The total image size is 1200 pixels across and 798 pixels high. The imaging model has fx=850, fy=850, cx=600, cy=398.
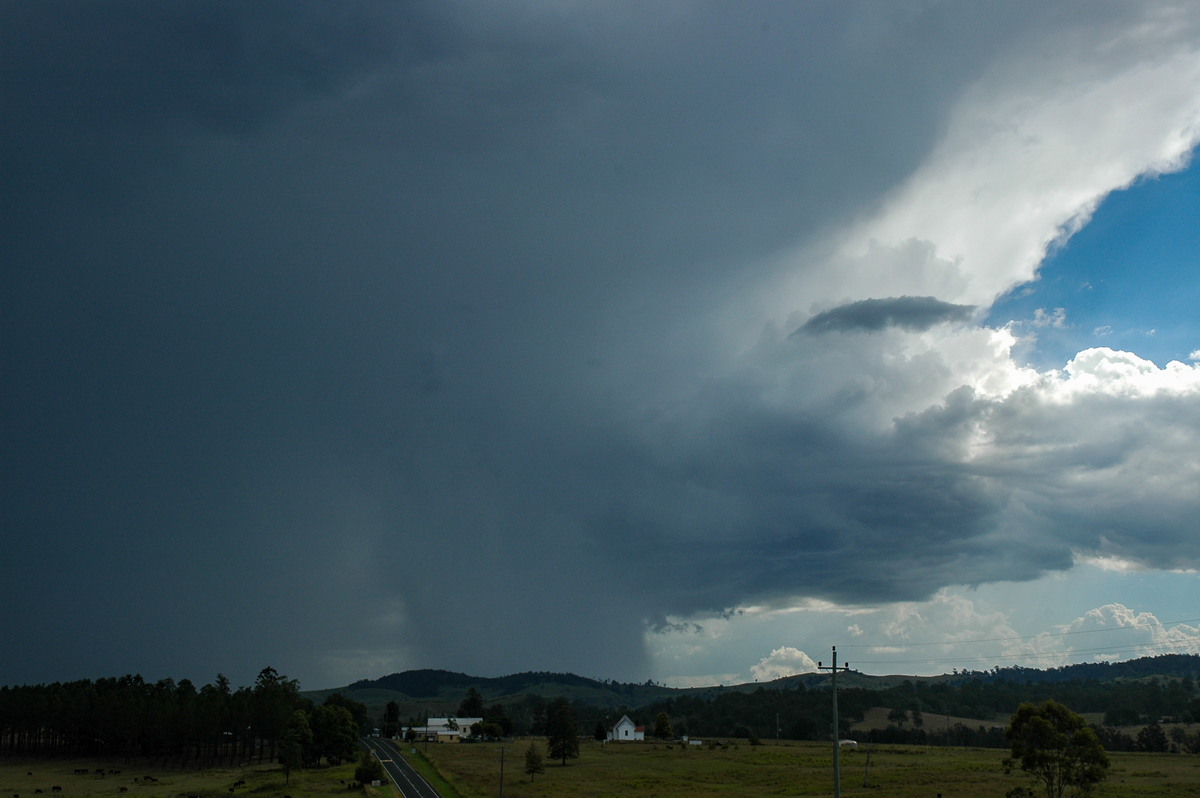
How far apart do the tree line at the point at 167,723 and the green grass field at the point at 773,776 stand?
20.7 m

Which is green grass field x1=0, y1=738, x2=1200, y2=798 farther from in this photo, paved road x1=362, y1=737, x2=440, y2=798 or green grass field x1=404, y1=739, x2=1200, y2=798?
paved road x1=362, y1=737, x2=440, y2=798

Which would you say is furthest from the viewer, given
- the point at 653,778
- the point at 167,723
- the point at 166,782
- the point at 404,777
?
the point at 167,723

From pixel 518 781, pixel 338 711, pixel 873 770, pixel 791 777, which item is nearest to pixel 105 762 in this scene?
pixel 338 711

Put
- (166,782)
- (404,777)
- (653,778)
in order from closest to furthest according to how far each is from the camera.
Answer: (166,782) → (653,778) → (404,777)

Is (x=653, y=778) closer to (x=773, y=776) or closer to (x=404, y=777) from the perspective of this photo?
(x=773, y=776)

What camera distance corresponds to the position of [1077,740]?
7169cm

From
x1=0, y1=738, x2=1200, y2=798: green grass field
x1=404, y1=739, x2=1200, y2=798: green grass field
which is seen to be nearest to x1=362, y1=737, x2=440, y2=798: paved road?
x1=0, y1=738, x2=1200, y2=798: green grass field

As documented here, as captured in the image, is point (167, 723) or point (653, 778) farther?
point (167, 723)

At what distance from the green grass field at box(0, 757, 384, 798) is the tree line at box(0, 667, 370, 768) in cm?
577

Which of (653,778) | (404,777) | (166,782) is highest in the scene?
(166,782)

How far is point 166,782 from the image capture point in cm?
11875

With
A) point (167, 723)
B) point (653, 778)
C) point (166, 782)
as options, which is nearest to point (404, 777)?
point (166, 782)

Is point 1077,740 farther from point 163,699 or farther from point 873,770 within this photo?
point 163,699

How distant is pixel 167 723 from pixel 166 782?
28.0 metres
